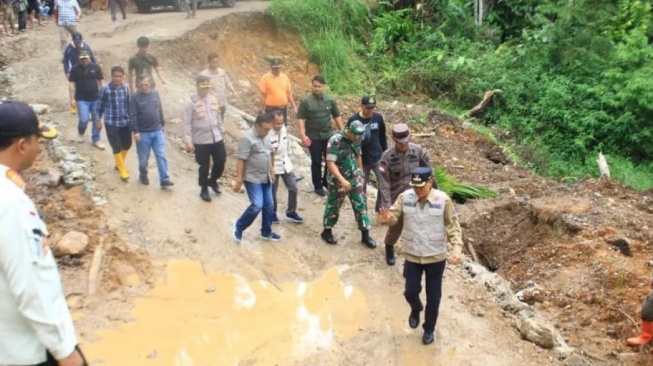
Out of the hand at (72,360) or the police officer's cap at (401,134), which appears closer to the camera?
the hand at (72,360)

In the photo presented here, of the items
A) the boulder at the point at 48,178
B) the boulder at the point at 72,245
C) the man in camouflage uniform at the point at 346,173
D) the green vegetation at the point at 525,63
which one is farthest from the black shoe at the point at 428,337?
the green vegetation at the point at 525,63

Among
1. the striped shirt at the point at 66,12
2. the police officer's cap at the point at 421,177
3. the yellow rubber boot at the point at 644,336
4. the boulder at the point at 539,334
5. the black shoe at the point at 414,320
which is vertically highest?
the striped shirt at the point at 66,12

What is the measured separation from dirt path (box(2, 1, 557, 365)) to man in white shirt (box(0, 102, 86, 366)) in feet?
9.18

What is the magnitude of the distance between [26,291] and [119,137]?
5.96m

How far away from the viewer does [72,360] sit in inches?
98.5

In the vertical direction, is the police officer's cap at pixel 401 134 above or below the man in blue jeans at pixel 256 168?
above

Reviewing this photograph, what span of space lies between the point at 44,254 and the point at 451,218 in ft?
11.9

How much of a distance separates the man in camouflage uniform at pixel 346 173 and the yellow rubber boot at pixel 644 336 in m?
3.07

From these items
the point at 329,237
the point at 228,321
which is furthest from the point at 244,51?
the point at 228,321

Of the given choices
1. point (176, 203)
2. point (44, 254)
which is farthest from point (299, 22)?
point (44, 254)

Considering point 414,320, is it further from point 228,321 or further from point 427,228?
point 228,321

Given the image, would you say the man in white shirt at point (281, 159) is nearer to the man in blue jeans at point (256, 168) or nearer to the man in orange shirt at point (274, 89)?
the man in blue jeans at point (256, 168)

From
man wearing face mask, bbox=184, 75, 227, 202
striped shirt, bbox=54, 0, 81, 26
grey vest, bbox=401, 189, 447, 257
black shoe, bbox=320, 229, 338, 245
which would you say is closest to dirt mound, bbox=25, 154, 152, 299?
man wearing face mask, bbox=184, 75, 227, 202

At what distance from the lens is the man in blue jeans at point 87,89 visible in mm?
8602
